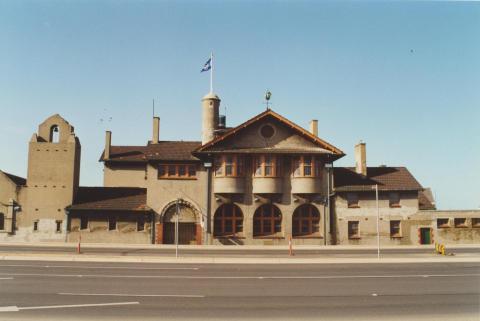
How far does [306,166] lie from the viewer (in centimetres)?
3750

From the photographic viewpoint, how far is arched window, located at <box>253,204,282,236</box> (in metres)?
37.5

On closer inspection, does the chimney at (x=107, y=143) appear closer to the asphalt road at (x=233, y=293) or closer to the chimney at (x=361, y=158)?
the asphalt road at (x=233, y=293)

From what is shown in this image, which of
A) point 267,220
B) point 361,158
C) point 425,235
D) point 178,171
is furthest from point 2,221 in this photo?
point 425,235

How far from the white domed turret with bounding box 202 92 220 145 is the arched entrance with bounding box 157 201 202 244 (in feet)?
23.0

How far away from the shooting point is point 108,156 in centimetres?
4712

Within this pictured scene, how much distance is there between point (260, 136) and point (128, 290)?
24.9 m

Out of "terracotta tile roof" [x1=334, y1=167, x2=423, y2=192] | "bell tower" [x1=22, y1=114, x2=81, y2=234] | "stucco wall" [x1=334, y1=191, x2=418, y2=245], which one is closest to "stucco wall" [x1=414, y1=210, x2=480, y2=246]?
"stucco wall" [x1=334, y1=191, x2=418, y2=245]

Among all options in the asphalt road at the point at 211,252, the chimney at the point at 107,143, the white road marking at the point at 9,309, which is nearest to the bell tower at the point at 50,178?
the asphalt road at the point at 211,252

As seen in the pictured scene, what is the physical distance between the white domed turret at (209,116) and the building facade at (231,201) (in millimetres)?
3088

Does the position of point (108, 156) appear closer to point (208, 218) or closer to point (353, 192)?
point (208, 218)

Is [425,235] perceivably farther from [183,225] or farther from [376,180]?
[183,225]

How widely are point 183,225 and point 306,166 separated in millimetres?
12347

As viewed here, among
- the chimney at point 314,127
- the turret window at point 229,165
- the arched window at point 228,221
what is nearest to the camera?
the turret window at point 229,165

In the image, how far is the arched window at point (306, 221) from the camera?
3778 cm
